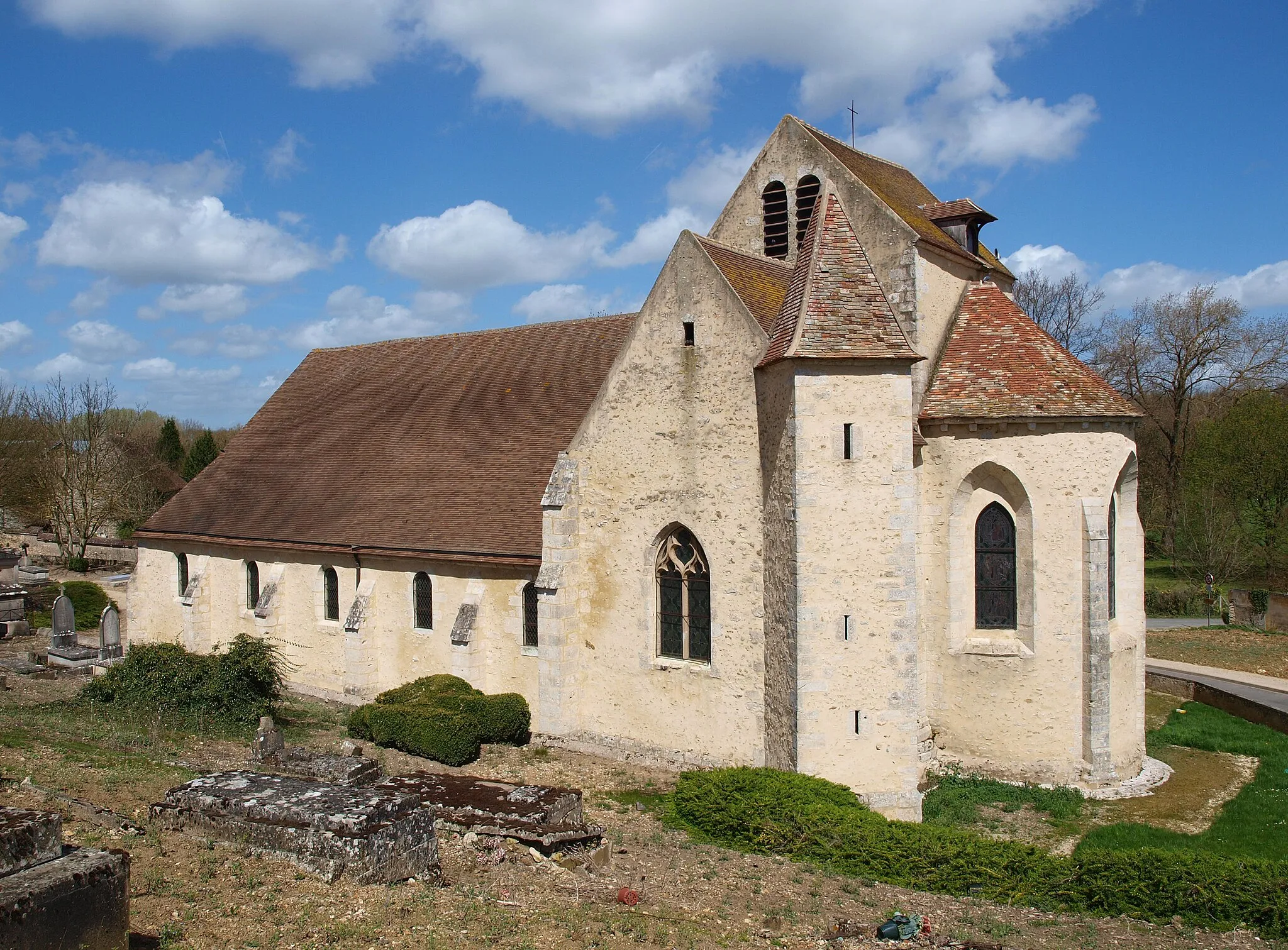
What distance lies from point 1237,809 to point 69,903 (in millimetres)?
16475

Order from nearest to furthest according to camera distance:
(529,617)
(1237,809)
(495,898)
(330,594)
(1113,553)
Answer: (495,898), (1237,809), (1113,553), (529,617), (330,594)

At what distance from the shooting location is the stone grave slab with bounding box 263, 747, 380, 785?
489 inches

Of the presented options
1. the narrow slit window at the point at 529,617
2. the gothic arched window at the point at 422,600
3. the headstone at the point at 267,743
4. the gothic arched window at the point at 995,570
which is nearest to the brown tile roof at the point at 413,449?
the gothic arched window at the point at 422,600

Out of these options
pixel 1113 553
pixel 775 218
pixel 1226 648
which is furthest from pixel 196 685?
pixel 1226 648

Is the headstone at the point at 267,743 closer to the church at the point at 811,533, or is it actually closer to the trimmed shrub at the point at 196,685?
the trimmed shrub at the point at 196,685

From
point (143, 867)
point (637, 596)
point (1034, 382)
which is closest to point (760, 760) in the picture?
point (637, 596)

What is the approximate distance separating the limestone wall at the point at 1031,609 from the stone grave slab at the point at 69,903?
13753mm

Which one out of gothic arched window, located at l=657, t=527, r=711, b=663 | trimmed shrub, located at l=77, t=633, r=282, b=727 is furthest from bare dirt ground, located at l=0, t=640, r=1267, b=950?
gothic arched window, located at l=657, t=527, r=711, b=663

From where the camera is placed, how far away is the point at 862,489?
14555mm

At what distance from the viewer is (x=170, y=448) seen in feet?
224

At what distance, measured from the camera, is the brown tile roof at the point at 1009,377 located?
53.0 feet

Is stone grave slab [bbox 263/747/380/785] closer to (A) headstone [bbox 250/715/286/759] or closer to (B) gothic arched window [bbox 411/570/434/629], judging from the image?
(A) headstone [bbox 250/715/286/759]

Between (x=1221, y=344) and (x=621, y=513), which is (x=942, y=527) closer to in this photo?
(x=621, y=513)

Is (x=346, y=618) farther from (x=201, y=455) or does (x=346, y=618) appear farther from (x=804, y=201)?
(x=201, y=455)
